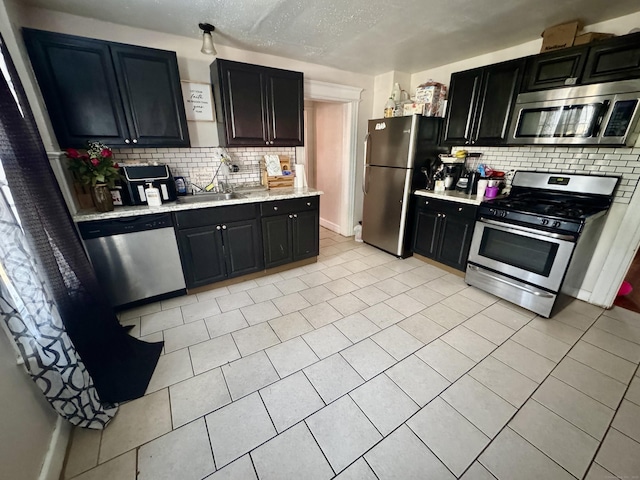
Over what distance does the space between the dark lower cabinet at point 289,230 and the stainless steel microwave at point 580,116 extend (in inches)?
86.3

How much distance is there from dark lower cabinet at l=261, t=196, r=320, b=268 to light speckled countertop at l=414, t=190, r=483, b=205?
4.34 ft

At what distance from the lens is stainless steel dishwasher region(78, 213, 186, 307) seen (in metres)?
2.08

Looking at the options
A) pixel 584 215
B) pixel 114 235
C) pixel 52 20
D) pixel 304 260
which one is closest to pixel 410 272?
pixel 304 260

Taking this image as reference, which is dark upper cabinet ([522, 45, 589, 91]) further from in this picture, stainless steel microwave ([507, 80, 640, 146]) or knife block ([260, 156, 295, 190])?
knife block ([260, 156, 295, 190])

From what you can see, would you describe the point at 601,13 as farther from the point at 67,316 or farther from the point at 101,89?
the point at 67,316

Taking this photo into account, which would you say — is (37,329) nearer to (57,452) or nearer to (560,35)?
(57,452)

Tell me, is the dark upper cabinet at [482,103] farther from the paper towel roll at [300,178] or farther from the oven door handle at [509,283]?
the paper towel roll at [300,178]

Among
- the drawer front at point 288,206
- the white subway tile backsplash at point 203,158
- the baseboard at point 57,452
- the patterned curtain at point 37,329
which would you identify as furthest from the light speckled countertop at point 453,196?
the baseboard at point 57,452

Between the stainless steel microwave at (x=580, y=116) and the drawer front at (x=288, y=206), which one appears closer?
the stainless steel microwave at (x=580, y=116)

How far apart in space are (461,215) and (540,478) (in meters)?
2.20

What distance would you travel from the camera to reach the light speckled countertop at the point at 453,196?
268 centimetres

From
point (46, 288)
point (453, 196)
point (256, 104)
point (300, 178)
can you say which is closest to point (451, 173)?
point (453, 196)

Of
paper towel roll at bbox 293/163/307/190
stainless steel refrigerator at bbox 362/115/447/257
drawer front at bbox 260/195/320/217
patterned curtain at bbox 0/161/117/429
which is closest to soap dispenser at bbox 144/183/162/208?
drawer front at bbox 260/195/320/217

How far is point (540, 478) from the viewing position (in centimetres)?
118
